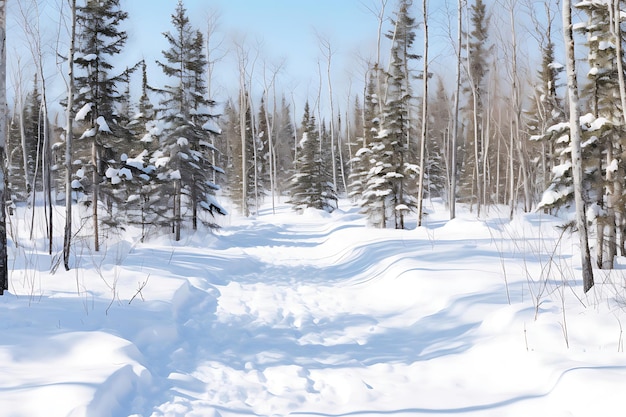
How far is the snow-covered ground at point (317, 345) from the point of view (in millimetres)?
3242

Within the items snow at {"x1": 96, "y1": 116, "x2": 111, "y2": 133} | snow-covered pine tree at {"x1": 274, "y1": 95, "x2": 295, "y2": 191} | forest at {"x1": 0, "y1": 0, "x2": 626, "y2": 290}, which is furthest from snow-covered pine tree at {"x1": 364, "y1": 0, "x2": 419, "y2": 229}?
snow-covered pine tree at {"x1": 274, "y1": 95, "x2": 295, "y2": 191}

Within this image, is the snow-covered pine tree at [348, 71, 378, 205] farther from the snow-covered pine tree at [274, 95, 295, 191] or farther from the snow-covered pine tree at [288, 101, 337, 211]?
the snow-covered pine tree at [274, 95, 295, 191]

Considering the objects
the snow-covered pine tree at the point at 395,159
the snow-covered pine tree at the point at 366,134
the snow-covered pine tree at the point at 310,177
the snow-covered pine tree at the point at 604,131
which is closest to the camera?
the snow-covered pine tree at the point at 604,131

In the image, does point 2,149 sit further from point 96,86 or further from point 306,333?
point 96,86

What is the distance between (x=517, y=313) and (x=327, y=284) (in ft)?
14.0

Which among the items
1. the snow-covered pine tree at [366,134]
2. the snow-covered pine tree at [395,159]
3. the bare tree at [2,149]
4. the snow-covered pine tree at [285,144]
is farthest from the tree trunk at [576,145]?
the snow-covered pine tree at [285,144]

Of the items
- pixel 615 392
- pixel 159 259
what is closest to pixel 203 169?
pixel 159 259

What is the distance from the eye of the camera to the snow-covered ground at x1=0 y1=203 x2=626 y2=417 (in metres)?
3.24

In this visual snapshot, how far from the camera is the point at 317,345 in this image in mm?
4871

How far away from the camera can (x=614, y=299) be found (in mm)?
5035

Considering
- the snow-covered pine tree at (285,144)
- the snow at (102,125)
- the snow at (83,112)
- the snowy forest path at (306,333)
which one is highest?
the snow-covered pine tree at (285,144)

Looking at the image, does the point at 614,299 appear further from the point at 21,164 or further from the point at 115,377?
the point at 21,164

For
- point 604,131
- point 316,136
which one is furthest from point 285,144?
point 604,131

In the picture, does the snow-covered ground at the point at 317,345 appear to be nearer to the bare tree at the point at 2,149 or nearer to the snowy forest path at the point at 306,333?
the snowy forest path at the point at 306,333
